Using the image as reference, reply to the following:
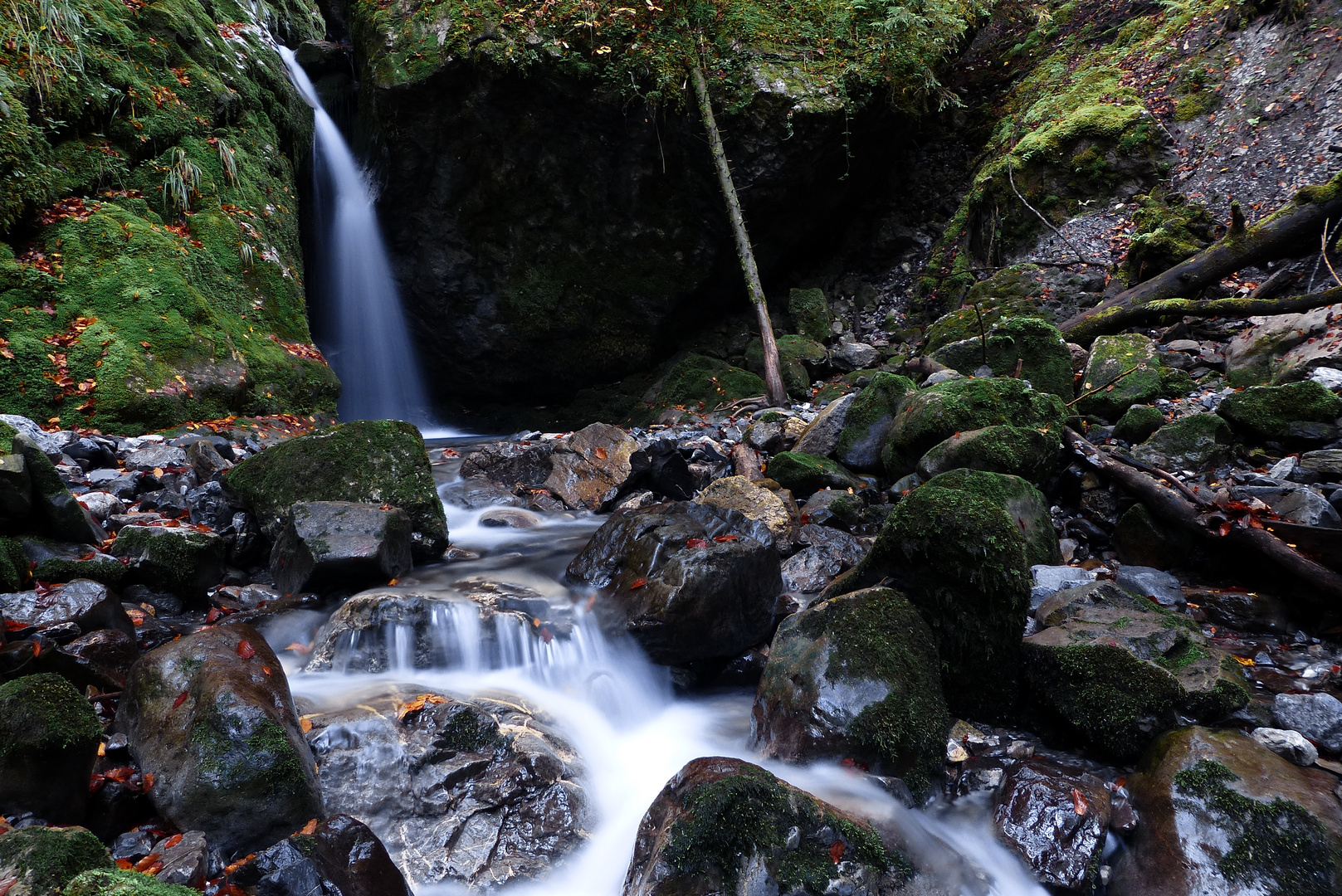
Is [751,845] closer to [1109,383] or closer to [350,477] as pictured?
[350,477]

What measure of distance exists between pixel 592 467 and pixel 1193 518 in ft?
16.8

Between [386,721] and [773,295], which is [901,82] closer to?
[773,295]

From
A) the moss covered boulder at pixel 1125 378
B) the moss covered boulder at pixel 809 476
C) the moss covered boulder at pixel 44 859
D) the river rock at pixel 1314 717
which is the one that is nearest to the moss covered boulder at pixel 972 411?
the moss covered boulder at pixel 809 476

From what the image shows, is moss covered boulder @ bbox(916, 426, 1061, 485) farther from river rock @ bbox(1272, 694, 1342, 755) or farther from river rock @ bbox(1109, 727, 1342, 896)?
river rock @ bbox(1109, 727, 1342, 896)

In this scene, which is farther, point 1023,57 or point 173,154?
point 1023,57

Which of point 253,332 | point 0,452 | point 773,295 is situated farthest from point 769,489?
point 773,295

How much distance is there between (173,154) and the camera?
8.02 metres

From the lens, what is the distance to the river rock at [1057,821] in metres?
2.44

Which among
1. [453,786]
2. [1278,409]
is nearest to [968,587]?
[453,786]

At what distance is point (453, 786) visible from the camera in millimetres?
2854

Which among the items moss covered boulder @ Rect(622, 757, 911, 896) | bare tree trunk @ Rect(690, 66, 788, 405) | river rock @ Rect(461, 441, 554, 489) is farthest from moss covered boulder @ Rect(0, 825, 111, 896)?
bare tree trunk @ Rect(690, 66, 788, 405)

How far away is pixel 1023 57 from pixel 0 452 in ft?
56.4

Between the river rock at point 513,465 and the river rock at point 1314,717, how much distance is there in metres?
5.85

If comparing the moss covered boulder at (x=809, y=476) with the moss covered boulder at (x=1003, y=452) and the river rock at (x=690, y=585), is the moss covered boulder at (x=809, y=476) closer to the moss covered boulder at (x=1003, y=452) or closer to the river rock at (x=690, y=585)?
the moss covered boulder at (x=1003, y=452)
